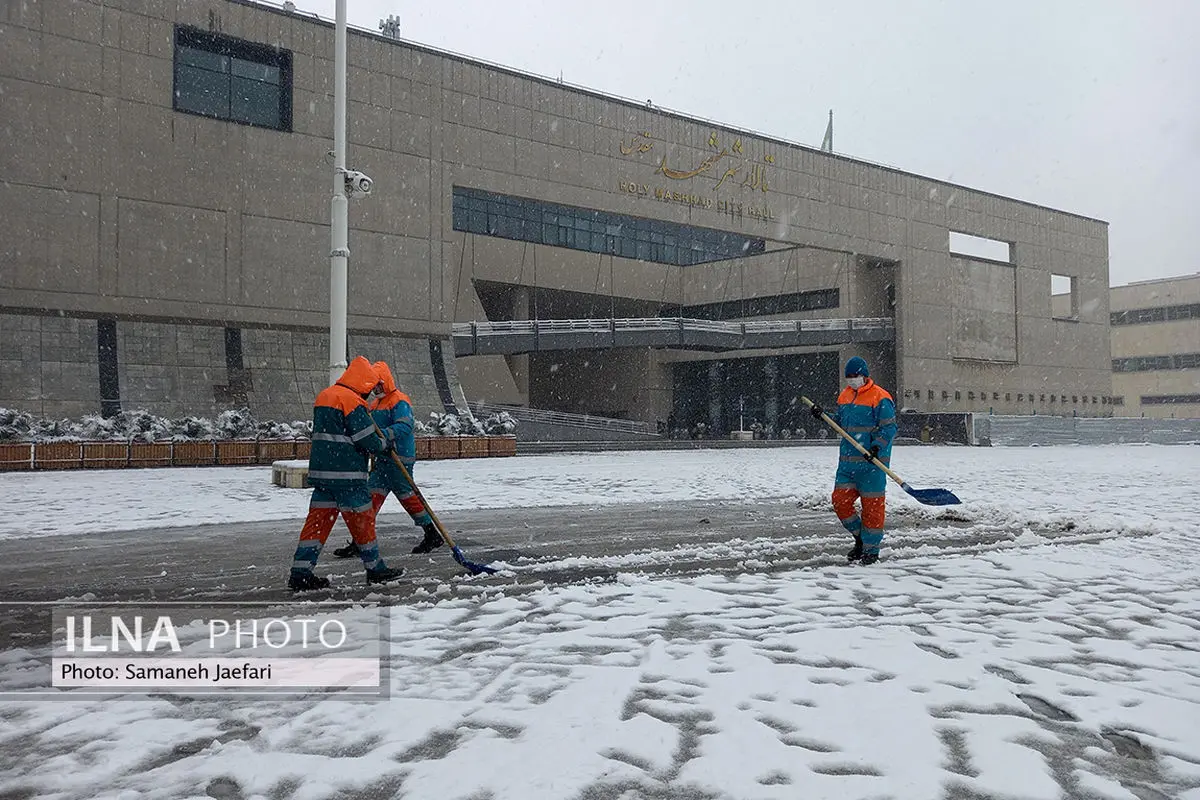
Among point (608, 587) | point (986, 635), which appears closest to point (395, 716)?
point (608, 587)

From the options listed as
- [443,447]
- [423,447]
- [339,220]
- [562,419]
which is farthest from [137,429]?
[562,419]

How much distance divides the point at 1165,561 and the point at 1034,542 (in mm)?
1329

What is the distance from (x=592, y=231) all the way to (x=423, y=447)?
83.4ft

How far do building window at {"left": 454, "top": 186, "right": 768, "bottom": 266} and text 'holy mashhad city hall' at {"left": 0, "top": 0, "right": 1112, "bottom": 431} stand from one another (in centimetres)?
16

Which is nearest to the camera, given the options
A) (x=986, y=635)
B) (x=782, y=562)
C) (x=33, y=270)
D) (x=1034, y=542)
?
(x=986, y=635)

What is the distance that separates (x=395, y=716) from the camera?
3.48 m

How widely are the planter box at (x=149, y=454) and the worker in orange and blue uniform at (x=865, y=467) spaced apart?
1800 centimetres

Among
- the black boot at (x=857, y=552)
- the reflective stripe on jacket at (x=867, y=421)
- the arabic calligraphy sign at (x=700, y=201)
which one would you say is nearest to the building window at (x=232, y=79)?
the arabic calligraphy sign at (x=700, y=201)

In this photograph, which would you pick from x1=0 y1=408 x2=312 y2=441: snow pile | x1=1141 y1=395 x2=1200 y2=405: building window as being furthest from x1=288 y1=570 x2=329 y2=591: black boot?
x1=1141 y1=395 x2=1200 y2=405: building window

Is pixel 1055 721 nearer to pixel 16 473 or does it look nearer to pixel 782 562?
pixel 782 562

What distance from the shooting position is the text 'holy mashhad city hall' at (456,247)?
2667cm

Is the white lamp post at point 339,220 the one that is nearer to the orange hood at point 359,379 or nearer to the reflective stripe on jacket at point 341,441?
the orange hood at point 359,379

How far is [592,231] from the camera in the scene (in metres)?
46.0

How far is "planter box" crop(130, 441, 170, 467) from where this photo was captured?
19.5 metres
